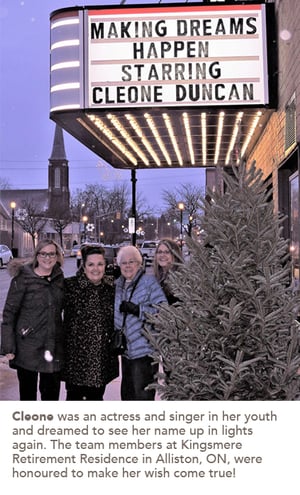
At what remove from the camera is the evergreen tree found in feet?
7.88

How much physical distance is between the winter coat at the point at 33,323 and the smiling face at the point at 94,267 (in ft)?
0.82

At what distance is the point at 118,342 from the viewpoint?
367 centimetres

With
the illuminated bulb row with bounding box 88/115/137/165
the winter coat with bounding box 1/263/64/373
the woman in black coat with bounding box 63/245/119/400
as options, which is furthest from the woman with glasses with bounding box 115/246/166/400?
the illuminated bulb row with bounding box 88/115/137/165

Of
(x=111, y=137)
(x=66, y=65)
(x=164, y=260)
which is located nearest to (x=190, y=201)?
(x=164, y=260)

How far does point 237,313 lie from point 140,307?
1.34 meters

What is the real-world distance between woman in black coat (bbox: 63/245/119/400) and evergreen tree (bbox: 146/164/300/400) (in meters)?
1.17

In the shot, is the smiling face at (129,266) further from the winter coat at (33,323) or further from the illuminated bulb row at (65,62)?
the illuminated bulb row at (65,62)

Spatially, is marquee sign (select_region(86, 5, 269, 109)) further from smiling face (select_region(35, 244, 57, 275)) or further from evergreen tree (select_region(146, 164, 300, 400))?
evergreen tree (select_region(146, 164, 300, 400))

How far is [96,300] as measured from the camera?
3.68m

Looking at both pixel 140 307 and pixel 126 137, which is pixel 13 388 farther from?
pixel 126 137

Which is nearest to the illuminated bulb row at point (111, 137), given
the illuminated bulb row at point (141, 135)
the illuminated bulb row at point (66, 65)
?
the illuminated bulb row at point (141, 135)

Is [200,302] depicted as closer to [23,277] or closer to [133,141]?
[23,277]

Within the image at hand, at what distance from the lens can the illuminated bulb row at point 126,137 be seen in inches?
324

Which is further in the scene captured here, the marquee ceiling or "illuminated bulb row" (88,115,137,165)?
"illuminated bulb row" (88,115,137,165)
